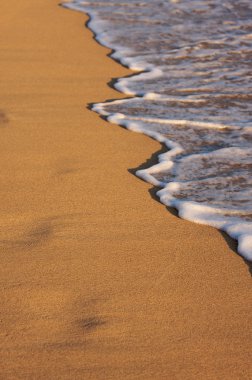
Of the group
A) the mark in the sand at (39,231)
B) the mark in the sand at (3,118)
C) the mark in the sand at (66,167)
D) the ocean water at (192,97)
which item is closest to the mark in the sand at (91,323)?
the mark in the sand at (39,231)

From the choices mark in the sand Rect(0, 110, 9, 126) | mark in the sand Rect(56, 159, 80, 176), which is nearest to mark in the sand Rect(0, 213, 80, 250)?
mark in the sand Rect(56, 159, 80, 176)

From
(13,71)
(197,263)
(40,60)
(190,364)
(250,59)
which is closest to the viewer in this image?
(190,364)

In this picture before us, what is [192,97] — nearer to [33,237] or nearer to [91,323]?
[33,237]

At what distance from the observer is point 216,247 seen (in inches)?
109

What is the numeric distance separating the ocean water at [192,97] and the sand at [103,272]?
0.53 ft

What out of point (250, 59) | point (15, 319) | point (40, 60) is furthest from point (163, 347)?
point (250, 59)

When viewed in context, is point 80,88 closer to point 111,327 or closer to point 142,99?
point 142,99

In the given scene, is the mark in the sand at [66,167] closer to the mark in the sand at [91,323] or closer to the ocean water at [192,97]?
the ocean water at [192,97]

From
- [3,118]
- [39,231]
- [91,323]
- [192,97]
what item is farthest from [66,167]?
[192,97]

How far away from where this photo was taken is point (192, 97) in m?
4.94

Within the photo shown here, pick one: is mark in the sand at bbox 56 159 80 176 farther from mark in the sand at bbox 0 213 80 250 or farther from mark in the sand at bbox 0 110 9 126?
mark in the sand at bbox 0 110 9 126

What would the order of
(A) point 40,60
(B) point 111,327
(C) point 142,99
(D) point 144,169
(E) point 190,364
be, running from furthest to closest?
(A) point 40,60, (C) point 142,99, (D) point 144,169, (B) point 111,327, (E) point 190,364

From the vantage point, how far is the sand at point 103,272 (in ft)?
6.79

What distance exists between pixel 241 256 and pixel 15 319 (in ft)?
3.14
